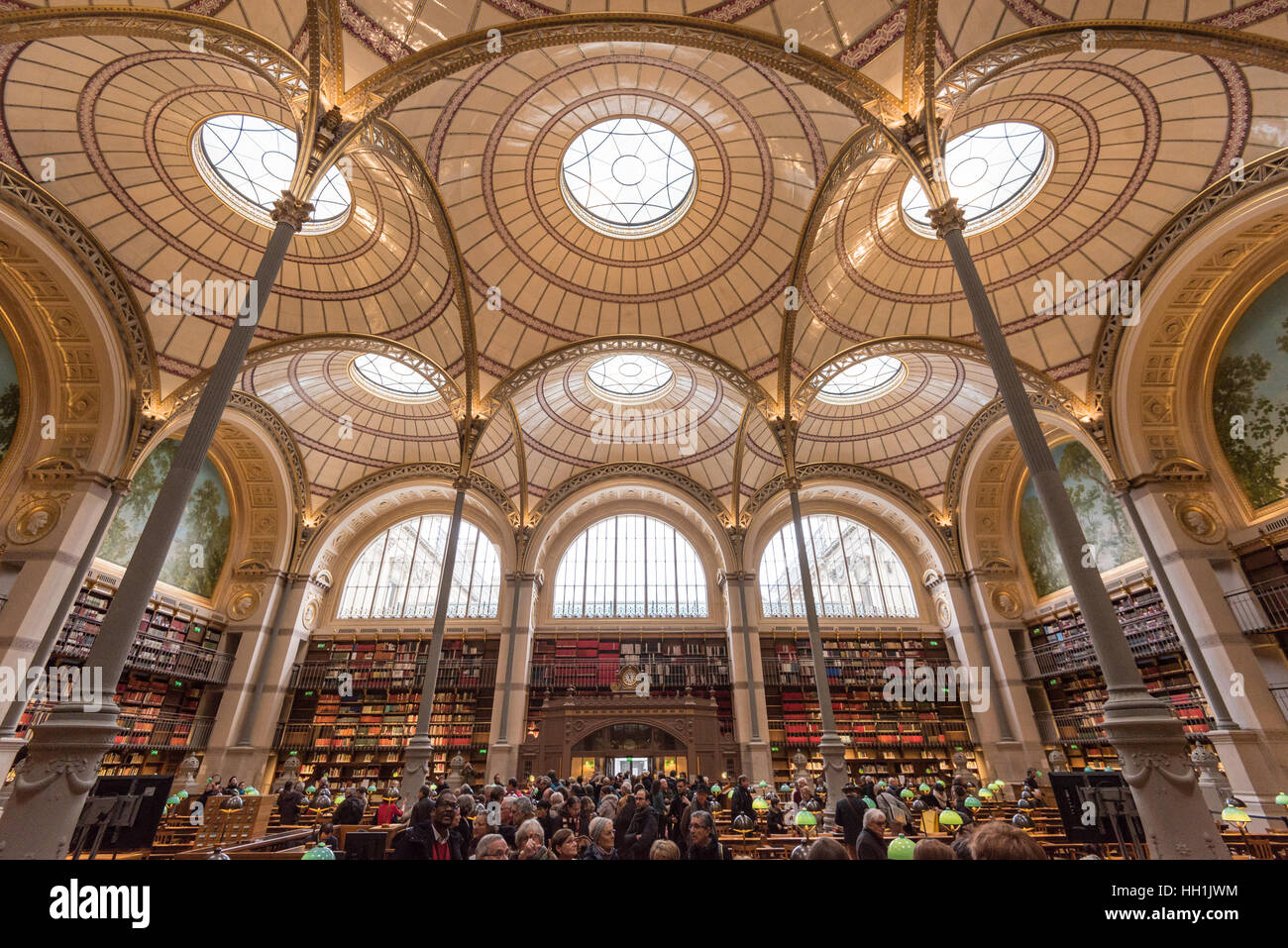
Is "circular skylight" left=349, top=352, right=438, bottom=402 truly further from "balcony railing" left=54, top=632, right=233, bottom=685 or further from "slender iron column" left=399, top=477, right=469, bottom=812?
"balcony railing" left=54, top=632, right=233, bottom=685

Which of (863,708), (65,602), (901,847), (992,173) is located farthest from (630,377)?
(901,847)

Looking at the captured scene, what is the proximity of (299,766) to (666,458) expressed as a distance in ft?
55.8

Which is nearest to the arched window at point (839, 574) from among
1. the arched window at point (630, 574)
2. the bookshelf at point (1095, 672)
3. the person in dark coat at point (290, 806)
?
the arched window at point (630, 574)

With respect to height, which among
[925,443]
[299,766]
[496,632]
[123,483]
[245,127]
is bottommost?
[299,766]

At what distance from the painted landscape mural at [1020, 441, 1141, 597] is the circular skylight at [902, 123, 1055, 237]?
293 inches

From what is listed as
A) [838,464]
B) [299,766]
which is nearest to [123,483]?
[299,766]

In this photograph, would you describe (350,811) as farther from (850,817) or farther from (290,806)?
(850,817)

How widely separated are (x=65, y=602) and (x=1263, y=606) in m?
27.1

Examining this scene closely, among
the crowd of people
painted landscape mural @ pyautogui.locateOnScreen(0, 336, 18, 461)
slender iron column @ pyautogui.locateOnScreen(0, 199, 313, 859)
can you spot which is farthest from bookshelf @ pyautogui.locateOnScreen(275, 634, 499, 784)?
slender iron column @ pyautogui.locateOnScreen(0, 199, 313, 859)
